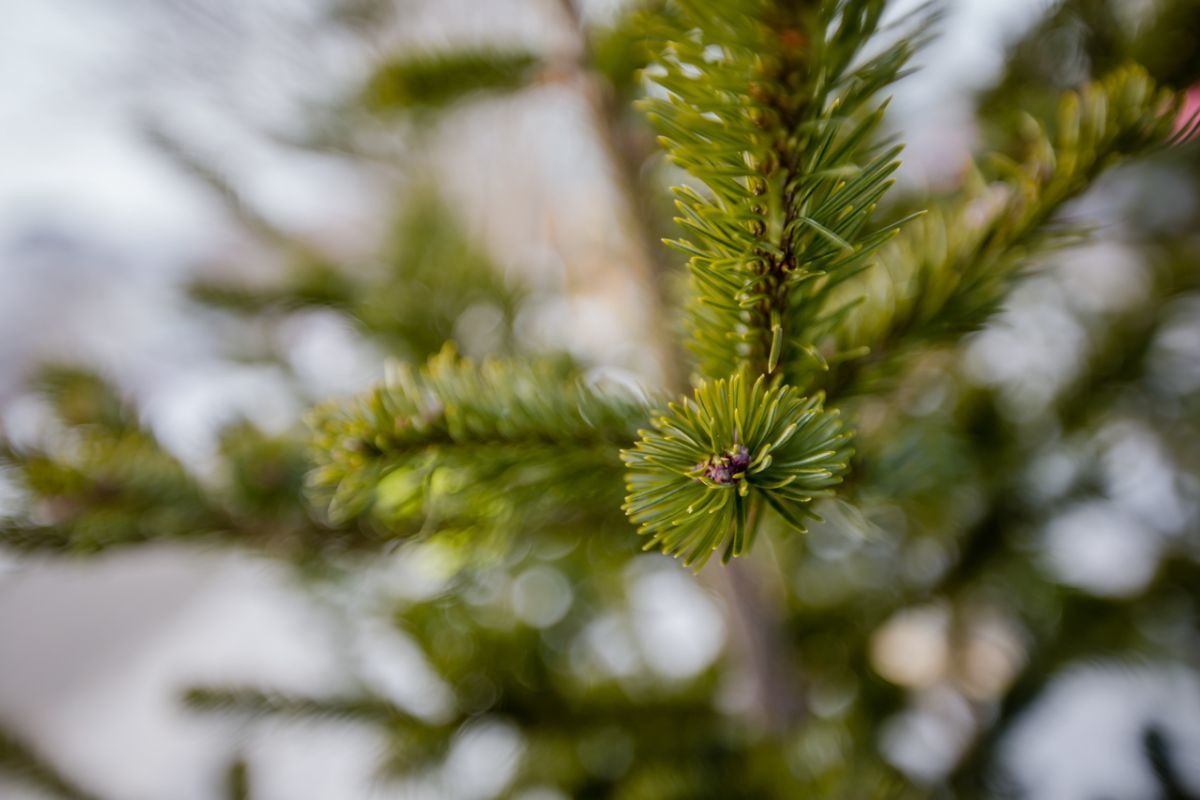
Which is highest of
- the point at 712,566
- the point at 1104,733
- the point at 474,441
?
the point at 474,441

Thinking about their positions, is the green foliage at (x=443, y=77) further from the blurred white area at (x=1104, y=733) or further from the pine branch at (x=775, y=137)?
the blurred white area at (x=1104, y=733)

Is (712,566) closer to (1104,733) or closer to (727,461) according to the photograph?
(727,461)

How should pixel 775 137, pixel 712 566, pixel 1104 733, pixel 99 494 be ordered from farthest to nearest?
1. pixel 1104 733
2. pixel 712 566
3. pixel 99 494
4. pixel 775 137

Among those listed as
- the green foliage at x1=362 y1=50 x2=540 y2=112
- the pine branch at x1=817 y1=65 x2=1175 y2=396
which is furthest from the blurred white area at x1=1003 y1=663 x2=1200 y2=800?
the green foliage at x1=362 y1=50 x2=540 y2=112

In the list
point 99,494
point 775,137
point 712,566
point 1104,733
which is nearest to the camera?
point 775,137

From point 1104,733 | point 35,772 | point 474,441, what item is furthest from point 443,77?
point 1104,733

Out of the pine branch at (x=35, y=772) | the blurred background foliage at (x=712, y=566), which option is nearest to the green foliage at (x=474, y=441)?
the blurred background foliage at (x=712, y=566)

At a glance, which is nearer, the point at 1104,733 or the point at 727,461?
the point at 727,461

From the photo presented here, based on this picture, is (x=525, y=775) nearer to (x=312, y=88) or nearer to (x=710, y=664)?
(x=710, y=664)
